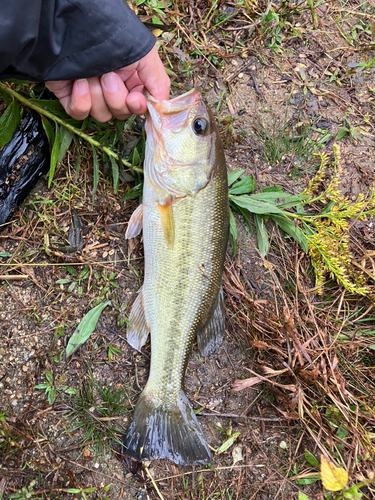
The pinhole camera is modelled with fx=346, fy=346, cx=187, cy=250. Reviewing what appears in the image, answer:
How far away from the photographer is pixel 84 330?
2840mm

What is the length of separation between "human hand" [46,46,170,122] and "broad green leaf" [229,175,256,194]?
100 centimetres

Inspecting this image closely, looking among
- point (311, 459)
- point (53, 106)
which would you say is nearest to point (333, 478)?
point (311, 459)

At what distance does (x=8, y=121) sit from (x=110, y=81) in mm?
870

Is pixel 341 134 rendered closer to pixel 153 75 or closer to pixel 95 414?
pixel 153 75

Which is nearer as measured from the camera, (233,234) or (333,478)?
(333,478)

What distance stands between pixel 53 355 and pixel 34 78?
2049 mm

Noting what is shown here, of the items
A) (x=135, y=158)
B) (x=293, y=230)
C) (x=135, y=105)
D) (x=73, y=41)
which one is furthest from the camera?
(x=293, y=230)

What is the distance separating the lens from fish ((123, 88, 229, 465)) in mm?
2695

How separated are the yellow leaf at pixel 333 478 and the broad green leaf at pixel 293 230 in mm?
1720

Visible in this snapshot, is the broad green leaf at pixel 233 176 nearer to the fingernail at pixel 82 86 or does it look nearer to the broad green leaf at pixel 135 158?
the broad green leaf at pixel 135 158

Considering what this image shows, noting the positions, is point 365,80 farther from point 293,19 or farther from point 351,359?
point 351,359

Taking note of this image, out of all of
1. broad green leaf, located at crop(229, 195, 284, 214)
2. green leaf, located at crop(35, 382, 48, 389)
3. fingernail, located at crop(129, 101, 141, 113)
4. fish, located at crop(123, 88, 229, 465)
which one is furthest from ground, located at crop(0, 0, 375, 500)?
fingernail, located at crop(129, 101, 141, 113)

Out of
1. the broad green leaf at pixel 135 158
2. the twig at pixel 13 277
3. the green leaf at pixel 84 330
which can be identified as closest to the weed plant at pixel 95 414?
the green leaf at pixel 84 330

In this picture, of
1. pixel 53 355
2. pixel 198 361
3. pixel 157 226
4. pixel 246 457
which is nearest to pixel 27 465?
pixel 53 355
